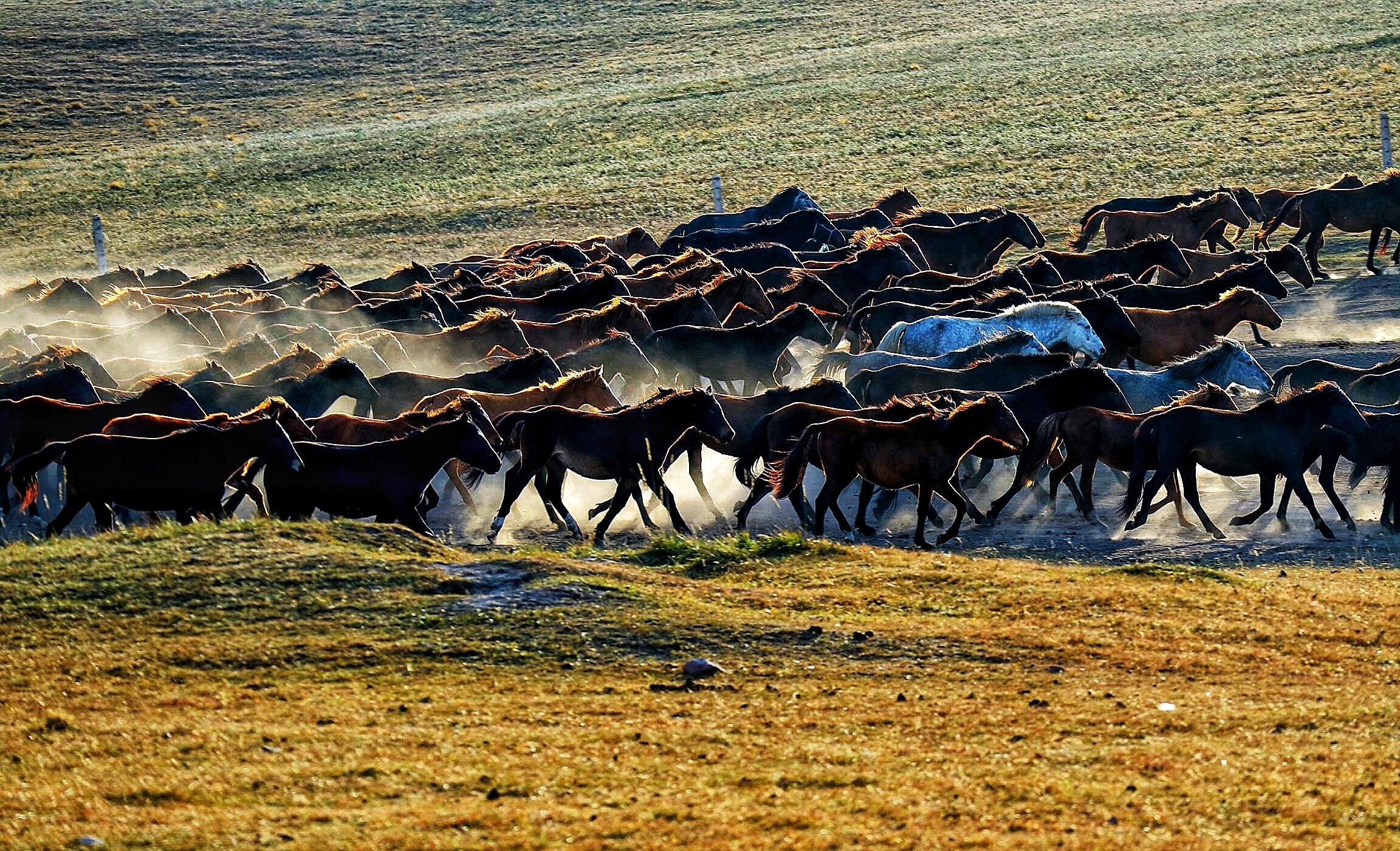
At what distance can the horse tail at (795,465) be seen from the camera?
46.2 feet

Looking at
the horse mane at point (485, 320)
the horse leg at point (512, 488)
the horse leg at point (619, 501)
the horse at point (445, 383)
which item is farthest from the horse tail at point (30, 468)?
the horse mane at point (485, 320)

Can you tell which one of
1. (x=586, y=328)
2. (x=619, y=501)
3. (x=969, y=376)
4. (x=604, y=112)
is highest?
(x=604, y=112)

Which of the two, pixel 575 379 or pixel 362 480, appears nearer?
pixel 362 480

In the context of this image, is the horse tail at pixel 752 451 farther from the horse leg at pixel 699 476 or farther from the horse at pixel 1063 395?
the horse at pixel 1063 395

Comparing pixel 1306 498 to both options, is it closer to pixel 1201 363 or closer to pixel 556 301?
pixel 1201 363

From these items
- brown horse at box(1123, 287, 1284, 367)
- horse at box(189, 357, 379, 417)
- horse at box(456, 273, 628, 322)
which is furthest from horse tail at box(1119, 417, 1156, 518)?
horse at box(456, 273, 628, 322)

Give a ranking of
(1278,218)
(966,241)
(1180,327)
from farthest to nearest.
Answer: (1278,218)
(966,241)
(1180,327)

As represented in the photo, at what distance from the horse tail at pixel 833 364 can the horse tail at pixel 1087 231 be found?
40.8 feet

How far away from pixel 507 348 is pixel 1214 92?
37.4 m

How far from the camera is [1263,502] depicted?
14.0 metres

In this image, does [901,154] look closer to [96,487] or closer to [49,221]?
[49,221]

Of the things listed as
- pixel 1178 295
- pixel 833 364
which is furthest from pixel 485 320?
pixel 1178 295

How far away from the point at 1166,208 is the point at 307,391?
20.0 meters

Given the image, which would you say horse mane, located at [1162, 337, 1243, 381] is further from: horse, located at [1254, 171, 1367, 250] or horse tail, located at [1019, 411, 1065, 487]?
horse, located at [1254, 171, 1367, 250]
